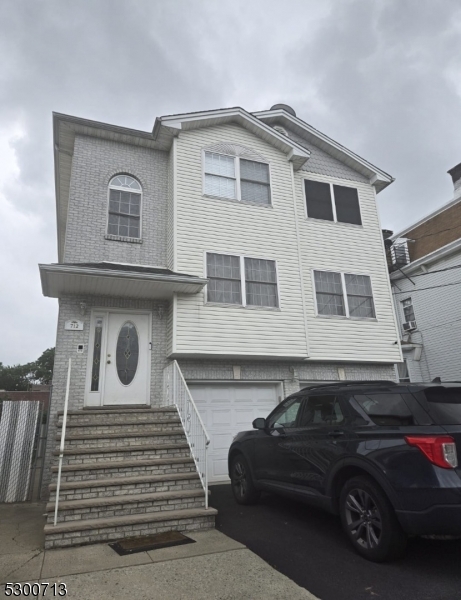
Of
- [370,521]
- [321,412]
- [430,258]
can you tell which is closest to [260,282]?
[321,412]

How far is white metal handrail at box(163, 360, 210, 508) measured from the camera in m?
5.72

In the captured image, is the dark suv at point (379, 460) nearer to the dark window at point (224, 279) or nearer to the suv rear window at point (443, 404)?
the suv rear window at point (443, 404)

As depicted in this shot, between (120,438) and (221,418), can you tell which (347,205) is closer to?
(221,418)

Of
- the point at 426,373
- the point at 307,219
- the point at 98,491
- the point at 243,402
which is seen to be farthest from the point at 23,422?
the point at 426,373

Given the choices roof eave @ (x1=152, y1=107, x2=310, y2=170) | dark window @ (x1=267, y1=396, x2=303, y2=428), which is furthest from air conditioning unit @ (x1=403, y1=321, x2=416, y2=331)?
dark window @ (x1=267, y1=396, x2=303, y2=428)

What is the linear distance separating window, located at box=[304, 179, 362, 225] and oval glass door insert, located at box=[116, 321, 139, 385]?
6188 mm

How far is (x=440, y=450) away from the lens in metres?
3.29

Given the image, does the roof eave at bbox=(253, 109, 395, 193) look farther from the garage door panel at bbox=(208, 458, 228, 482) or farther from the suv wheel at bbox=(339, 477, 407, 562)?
the suv wheel at bbox=(339, 477, 407, 562)

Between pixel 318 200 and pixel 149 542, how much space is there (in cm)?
991

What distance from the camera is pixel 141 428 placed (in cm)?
655

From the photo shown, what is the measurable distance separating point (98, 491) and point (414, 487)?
157 inches

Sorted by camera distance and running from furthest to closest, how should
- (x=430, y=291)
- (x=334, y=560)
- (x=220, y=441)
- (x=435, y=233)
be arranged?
(x=435, y=233), (x=430, y=291), (x=220, y=441), (x=334, y=560)

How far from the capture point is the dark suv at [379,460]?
10.7 feet

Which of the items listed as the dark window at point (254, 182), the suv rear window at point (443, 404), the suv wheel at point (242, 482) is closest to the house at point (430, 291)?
the dark window at point (254, 182)
